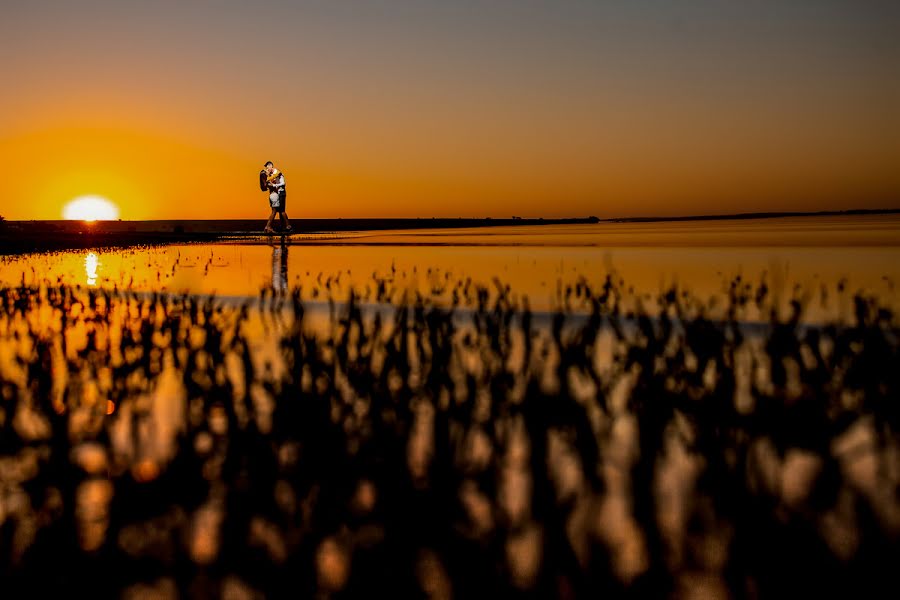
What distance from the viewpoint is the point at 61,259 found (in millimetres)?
36281

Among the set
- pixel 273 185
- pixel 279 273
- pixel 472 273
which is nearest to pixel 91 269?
pixel 279 273

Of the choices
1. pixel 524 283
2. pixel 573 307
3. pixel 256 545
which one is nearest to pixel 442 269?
pixel 524 283

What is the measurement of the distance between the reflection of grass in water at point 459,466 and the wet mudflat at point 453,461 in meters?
0.02

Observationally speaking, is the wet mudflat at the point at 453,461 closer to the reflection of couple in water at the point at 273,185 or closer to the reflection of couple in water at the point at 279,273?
the reflection of couple in water at the point at 279,273

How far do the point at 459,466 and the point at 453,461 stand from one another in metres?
0.12

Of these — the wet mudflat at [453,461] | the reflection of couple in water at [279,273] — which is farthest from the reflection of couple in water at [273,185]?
the wet mudflat at [453,461]

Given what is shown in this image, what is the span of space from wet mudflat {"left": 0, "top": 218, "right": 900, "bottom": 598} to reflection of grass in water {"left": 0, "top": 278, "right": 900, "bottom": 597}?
0.9 inches

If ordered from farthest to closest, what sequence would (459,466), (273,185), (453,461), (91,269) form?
(273,185) < (91,269) < (453,461) < (459,466)

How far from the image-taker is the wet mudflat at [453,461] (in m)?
4.47

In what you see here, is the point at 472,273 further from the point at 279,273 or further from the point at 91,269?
the point at 91,269

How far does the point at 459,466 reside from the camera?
241 inches

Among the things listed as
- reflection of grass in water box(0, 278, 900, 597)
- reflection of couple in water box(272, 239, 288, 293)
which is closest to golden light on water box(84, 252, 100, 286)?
reflection of couple in water box(272, 239, 288, 293)

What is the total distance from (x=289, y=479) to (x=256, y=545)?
115 cm

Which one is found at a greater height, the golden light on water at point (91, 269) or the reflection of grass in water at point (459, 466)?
the golden light on water at point (91, 269)
